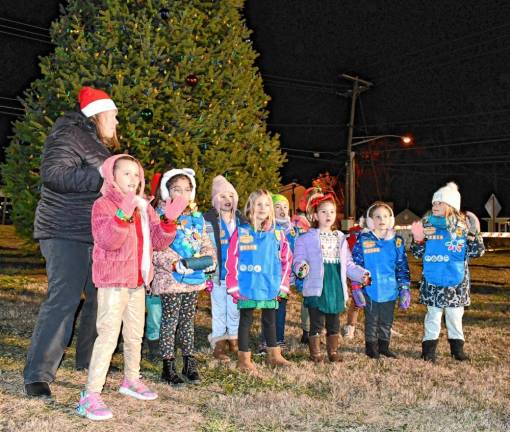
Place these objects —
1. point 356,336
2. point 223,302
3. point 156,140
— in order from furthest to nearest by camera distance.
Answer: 1. point 156,140
2. point 356,336
3. point 223,302

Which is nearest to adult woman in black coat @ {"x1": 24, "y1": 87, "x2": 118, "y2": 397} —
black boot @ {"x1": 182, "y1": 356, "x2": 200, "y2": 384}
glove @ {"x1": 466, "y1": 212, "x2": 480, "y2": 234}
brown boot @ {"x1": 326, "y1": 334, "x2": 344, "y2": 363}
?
black boot @ {"x1": 182, "y1": 356, "x2": 200, "y2": 384}

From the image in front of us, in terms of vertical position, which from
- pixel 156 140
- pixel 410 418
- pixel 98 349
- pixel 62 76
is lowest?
pixel 410 418

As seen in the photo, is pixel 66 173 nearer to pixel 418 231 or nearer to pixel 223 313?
pixel 223 313

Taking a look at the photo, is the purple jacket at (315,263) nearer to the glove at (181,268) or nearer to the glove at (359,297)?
the glove at (359,297)

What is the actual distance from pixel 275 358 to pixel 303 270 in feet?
3.24

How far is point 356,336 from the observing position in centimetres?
818

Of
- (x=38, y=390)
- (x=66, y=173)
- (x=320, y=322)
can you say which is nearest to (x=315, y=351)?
(x=320, y=322)

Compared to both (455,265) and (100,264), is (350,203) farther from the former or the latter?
(100,264)

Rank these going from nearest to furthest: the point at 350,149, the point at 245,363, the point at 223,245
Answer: the point at 245,363 < the point at 223,245 < the point at 350,149

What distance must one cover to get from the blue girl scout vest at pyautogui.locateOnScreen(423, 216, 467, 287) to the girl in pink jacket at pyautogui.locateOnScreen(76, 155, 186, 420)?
3.48 meters

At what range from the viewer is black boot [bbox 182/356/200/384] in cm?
558

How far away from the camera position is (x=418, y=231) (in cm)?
713

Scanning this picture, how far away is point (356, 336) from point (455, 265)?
178cm

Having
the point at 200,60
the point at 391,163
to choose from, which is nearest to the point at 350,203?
the point at 200,60
